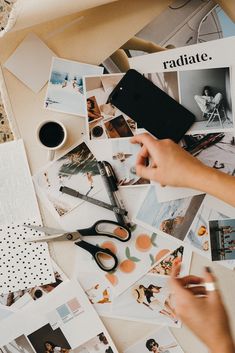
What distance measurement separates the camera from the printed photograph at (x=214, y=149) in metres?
1.06

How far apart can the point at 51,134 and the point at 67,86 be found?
0.11 metres

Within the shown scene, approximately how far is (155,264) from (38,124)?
1.31 ft

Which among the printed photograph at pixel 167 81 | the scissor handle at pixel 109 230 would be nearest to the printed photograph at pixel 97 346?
the scissor handle at pixel 109 230

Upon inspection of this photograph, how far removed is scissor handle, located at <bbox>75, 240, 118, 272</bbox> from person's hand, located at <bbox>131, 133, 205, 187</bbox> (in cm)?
19

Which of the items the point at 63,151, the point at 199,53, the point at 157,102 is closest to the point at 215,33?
the point at 199,53

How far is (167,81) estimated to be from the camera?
1.07 m

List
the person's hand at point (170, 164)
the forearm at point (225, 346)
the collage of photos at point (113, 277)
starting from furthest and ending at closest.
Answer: the collage of photos at point (113, 277)
the person's hand at point (170, 164)
the forearm at point (225, 346)

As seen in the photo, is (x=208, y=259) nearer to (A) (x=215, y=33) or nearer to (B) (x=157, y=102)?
(B) (x=157, y=102)

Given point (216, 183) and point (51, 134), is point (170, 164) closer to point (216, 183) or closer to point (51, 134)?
point (216, 183)

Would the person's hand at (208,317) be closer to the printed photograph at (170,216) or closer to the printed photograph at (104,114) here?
the printed photograph at (170,216)

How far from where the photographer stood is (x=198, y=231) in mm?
1071

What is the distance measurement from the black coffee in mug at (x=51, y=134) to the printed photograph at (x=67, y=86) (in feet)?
0.14

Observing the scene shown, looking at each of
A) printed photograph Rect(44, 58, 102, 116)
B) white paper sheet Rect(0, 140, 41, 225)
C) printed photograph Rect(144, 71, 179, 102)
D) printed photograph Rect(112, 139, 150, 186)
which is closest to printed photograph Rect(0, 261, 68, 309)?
white paper sheet Rect(0, 140, 41, 225)

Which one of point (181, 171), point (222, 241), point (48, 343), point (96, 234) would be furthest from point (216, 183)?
point (48, 343)
